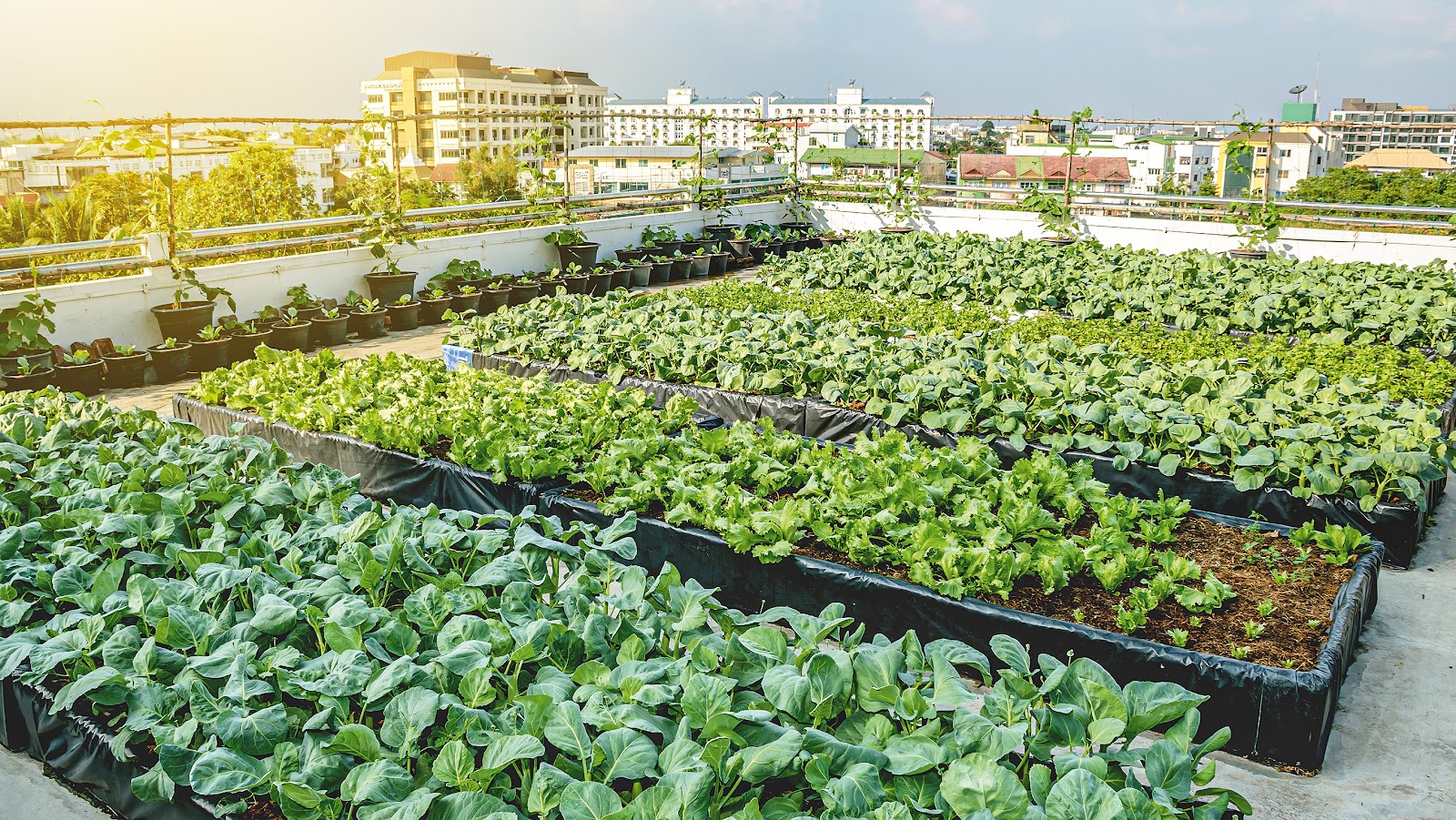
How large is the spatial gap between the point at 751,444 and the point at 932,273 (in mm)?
6523

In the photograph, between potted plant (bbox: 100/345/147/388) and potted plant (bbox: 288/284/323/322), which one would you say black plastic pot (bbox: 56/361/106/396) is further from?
potted plant (bbox: 288/284/323/322)

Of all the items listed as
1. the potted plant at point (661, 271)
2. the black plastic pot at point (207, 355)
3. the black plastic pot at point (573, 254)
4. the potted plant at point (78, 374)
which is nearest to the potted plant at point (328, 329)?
the black plastic pot at point (207, 355)

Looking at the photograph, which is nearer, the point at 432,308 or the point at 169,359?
the point at 169,359

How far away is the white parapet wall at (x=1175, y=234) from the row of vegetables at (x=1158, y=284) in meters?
0.49

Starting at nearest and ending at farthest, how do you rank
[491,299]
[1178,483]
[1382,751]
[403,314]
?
[1382,751] < [1178,483] < [403,314] < [491,299]

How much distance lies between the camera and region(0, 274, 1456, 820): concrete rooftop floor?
9.59ft

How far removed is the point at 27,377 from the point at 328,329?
2.56m

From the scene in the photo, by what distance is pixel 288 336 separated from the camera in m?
8.88

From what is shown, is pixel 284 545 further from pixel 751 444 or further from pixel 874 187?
pixel 874 187

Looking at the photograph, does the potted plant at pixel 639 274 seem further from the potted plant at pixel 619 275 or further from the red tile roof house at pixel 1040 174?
the red tile roof house at pixel 1040 174

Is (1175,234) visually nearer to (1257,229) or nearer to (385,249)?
(1257,229)

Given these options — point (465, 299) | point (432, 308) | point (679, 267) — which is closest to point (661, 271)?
point (679, 267)

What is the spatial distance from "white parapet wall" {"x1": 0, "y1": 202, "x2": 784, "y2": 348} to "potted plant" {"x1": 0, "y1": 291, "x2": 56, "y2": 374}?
29 cm

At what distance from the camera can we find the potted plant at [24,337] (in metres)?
7.30
